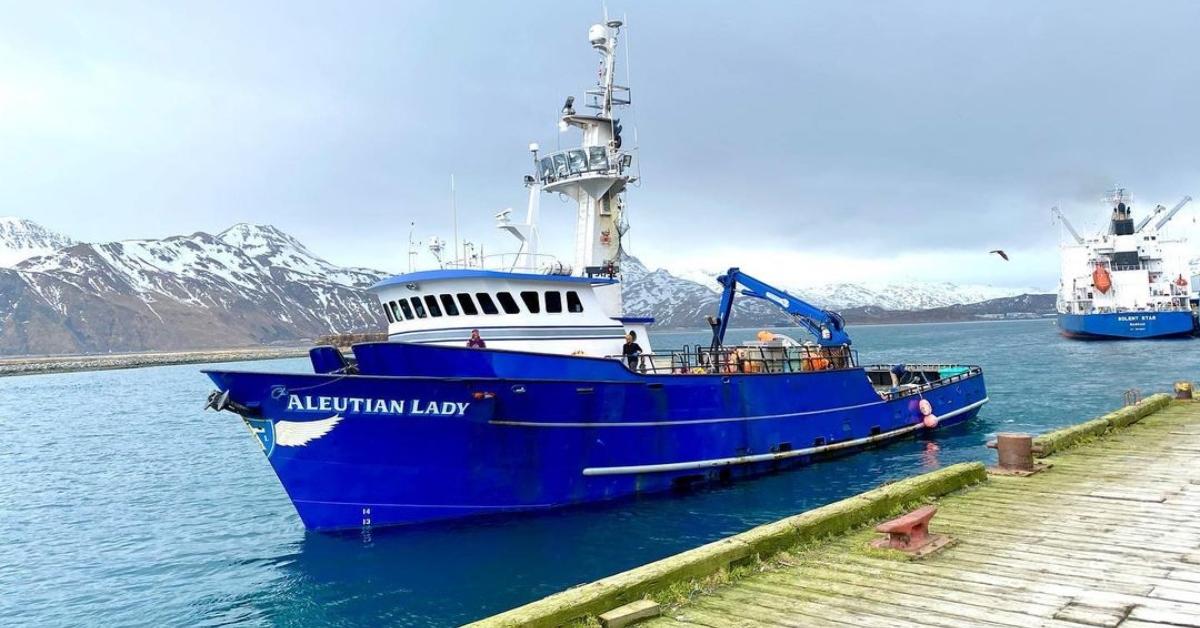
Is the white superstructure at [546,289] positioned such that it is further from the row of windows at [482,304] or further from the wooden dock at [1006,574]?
the wooden dock at [1006,574]

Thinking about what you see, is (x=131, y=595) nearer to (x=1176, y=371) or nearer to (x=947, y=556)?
(x=947, y=556)

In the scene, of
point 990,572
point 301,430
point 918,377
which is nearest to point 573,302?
point 301,430

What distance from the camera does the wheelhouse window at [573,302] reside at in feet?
54.1

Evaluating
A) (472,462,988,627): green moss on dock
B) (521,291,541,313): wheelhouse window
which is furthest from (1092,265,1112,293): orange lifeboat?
(472,462,988,627): green moss on dock

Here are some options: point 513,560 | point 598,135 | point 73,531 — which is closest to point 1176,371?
point 598,135

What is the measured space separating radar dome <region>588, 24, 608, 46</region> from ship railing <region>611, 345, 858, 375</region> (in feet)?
29.2

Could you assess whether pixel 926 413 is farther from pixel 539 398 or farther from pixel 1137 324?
pixel 1137 324

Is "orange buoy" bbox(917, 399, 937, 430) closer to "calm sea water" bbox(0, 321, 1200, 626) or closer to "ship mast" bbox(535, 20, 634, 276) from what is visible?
"calm sea water" bbox(0, 321, 1200, 626)

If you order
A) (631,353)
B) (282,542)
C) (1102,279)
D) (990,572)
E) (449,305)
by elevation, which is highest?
(1102,279)

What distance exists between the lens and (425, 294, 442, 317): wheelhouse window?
16031mm

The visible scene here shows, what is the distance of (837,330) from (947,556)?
1613 centimetres

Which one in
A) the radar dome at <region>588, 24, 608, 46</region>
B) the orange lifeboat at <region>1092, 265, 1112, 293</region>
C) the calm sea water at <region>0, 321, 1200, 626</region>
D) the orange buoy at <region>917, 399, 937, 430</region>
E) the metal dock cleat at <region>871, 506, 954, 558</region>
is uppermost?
the radar dome at <region>588, 24, 608, 46</region>

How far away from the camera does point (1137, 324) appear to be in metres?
73.1

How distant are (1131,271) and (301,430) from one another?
8763cm
